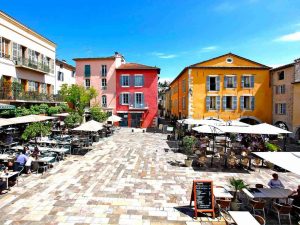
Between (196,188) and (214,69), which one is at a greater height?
(214,69)

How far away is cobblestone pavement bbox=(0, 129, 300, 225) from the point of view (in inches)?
318

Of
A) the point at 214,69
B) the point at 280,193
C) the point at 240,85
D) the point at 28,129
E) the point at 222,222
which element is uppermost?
the point at 214,69

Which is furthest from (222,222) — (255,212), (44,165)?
(44,165)

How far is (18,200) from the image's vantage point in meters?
9.25

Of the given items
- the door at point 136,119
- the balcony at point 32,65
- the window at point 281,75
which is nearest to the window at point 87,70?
the balcony at point 32,65

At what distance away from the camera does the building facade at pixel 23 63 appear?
72.9 ft

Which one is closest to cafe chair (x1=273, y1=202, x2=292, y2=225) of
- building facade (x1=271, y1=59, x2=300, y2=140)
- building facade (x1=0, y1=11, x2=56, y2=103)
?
building facade (x1=0, y1=11, x2=56, y2=103)

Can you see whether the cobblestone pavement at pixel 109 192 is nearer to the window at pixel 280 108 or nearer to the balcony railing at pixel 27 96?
the balcony railing at pixel 27 96

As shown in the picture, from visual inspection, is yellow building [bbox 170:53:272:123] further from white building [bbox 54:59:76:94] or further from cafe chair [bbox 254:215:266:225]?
cafe chair [bbox 254:215:266:225]

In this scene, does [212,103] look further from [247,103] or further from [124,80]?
[124,80]

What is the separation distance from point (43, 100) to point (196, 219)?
2460cm

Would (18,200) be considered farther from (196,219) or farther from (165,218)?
(196,219)

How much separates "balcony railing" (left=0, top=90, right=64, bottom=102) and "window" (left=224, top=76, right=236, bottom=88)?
22319 mm

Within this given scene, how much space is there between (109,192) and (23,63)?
805 inches
